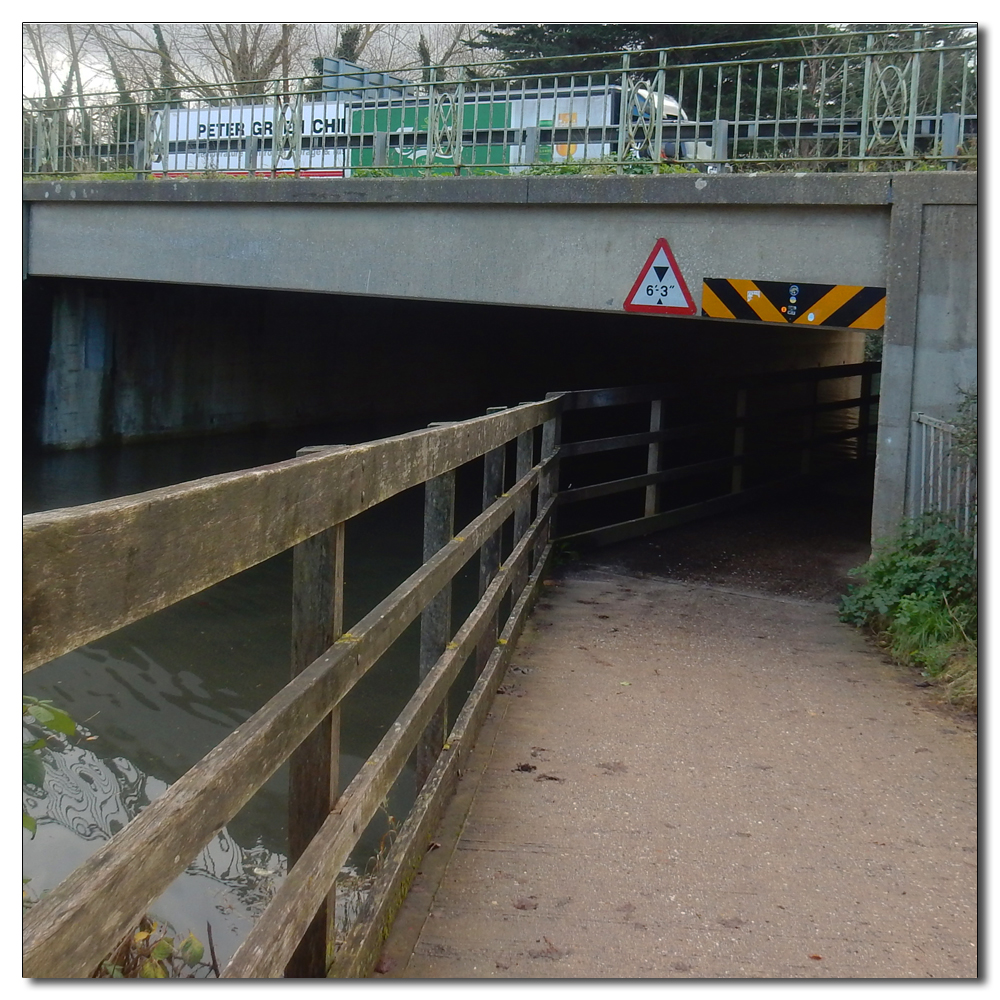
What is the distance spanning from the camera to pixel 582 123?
8.68 m

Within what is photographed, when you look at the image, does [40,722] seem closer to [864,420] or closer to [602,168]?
[602,168]

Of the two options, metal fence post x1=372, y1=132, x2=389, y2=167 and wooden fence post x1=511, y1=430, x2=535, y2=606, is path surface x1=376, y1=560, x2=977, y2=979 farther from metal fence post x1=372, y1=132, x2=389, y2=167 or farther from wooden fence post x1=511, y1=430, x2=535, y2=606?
metal fence post x1=372, y1=132, x2=389, y2=167

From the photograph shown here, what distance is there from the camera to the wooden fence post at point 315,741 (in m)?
2.12

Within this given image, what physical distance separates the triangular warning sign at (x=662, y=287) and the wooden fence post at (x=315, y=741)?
5.45m

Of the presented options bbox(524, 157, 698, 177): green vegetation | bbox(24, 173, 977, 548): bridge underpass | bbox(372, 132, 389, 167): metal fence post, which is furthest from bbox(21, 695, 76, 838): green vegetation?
bbox(372, 132, 389, 167): metal fence post

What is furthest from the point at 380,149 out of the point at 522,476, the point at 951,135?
the point at 522,476

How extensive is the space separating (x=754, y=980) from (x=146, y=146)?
11.0 metres

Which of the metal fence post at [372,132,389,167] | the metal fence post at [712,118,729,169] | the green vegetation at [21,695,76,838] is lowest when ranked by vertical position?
the green vegetation at [21,695,76,838]

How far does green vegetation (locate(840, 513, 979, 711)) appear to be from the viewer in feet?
17.5

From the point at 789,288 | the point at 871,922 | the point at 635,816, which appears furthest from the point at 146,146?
the point at 871,922

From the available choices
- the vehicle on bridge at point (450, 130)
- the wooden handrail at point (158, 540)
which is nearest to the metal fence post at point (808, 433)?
the vehicle on bridge at point (450, 130)

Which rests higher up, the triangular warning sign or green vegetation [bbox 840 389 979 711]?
the triangular warning sign

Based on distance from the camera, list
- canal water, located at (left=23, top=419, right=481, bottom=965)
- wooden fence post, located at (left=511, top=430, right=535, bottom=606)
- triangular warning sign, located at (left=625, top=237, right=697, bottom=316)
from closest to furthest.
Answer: canal water, located at (left=23, top=419, right=481, bottom=965), wooden fence post, located at (left=511, top=430, right=535, bottom=606), triangular warning sign, located at (left=625, top=237, right=697, bottom=316)

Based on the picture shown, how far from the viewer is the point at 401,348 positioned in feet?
64.7
